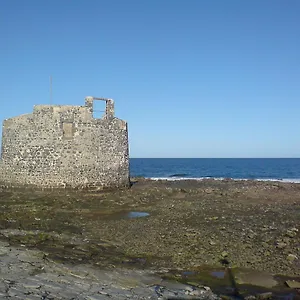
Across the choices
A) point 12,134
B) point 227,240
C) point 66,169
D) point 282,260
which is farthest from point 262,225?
point 12,134

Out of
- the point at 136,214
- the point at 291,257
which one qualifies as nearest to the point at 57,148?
the point at 136,214

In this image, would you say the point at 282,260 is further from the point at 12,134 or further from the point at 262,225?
the point at 12,134

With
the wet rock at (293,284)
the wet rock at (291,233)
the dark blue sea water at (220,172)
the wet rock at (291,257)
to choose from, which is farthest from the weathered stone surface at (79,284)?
the dark blue sea water at (220,172)

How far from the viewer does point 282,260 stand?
29.9ft

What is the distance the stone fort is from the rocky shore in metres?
3.38

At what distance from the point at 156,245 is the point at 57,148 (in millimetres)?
12604

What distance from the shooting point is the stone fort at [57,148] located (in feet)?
70.3

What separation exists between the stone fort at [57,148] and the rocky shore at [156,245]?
338 centimetres

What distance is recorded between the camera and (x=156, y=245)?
10.4m

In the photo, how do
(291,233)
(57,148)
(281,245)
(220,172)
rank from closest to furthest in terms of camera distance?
(281,245), (291,233), (57,148), (220,172)

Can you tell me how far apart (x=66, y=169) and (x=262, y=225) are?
12.1m

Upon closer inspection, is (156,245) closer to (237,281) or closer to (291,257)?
(237,281)

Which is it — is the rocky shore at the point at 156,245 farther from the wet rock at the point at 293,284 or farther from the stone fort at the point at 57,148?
the stone fort at the point at 57,148

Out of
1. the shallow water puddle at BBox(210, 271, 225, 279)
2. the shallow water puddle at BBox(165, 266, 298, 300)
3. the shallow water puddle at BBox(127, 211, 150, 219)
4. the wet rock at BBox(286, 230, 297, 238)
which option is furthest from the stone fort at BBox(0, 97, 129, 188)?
the shallow water puddle at BBox(210, 271, 225, 279)
